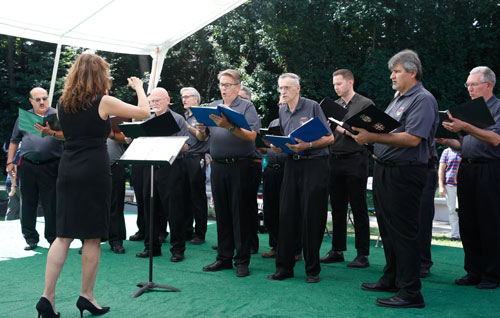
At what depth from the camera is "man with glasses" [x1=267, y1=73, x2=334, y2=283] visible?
4.47 m

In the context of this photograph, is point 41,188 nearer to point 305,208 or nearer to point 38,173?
point 38,173

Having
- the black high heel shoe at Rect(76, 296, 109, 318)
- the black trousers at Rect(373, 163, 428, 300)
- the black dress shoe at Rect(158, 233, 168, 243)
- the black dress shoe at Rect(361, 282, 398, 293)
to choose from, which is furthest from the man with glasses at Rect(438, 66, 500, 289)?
the black dress shoe at Rect(158, 233, 168, 243)

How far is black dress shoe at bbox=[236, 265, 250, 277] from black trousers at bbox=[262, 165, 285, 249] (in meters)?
1.14

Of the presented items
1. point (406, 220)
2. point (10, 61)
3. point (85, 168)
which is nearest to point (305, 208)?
point (406, 220)

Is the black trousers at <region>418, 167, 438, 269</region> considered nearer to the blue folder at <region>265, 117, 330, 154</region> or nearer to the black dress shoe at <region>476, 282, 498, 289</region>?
the black dress shoe at <region>476, 282, 498, 289</region>

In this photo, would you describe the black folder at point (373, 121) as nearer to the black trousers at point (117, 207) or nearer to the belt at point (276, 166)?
the belt at point (276, 166)

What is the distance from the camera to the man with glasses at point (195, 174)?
668cm

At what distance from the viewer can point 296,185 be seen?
15.0 ft

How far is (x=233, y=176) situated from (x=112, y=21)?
3.66m

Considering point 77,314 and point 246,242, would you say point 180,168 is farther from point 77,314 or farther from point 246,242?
point 77,314

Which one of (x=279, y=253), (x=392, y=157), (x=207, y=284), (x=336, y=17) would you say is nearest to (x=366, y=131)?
(x=392, y=157)

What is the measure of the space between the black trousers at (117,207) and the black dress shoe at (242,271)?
1998 millimetres

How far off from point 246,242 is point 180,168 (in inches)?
52.2

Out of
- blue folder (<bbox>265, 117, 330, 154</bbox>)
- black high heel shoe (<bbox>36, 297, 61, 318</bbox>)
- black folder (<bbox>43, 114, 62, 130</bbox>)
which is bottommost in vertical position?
black high heel shoe (<bbox>36, 297, 61, 318</bbox>)
